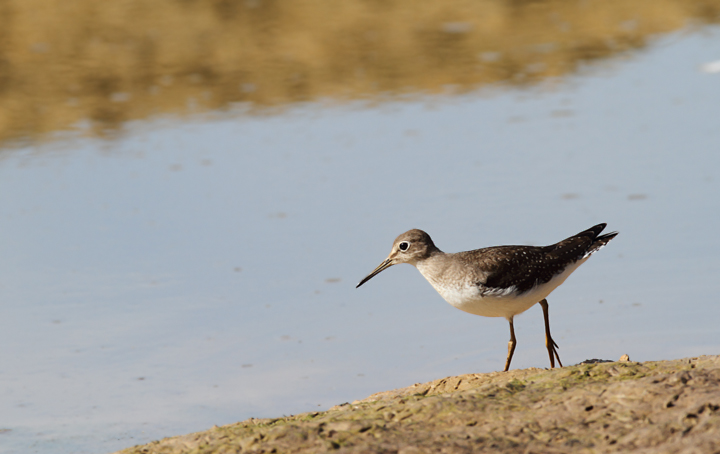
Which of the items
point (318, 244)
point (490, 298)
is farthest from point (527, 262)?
point (318, 244)

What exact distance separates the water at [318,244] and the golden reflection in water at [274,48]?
76cm

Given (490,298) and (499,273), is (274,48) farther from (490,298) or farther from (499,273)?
(490,298)

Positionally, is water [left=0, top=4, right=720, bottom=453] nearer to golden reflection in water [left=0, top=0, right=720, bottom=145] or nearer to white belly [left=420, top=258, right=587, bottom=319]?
white belly [left=420, top=258, right=587, bottom=319]

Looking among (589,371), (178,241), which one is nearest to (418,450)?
(589,371)

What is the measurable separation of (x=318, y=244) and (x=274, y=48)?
7.20 m

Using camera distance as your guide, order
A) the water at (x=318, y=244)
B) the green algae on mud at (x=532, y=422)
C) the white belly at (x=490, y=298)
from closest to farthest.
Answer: the green algae on mud at (x=532, y=422) < the white belly at (x=490, y=298) < the water at (x=318, y=244)

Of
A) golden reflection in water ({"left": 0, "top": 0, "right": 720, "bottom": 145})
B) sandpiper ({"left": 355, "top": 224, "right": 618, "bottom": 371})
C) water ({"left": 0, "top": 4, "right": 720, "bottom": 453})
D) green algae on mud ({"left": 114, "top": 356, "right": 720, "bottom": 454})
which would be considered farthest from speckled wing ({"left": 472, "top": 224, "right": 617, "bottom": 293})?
golden reflection in water ({"left": 0, "top": 0, "right": 720, "bottom": 145})

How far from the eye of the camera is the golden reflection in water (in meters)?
13.2

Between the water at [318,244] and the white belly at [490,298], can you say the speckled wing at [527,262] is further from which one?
the water at [318,244]

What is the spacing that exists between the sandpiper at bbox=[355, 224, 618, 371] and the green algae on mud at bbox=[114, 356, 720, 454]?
1.04 meters

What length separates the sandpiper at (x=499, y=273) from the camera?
6.30m

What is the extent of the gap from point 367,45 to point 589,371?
34.6ft

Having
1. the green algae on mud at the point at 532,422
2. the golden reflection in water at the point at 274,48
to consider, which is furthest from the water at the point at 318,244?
the green algae on mud at the point at 532,422

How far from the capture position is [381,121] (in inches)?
467
